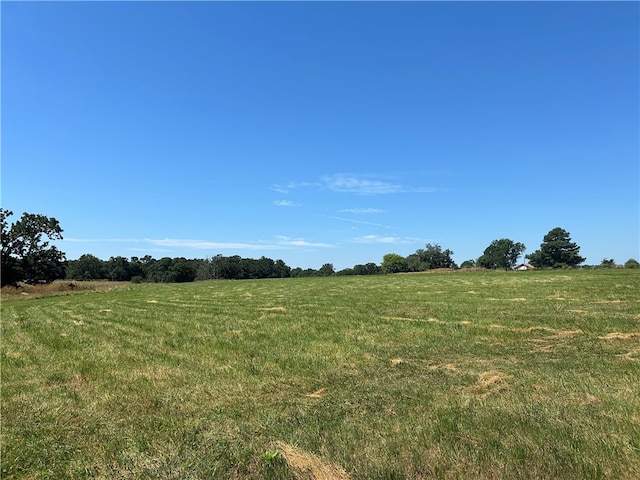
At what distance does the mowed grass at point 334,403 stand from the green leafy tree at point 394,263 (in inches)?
5664

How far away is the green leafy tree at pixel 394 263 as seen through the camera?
155500mm

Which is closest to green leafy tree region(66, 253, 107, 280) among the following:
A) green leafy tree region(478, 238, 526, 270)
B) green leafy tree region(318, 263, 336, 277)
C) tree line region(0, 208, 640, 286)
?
tree line region(0, 208, 640, 286)

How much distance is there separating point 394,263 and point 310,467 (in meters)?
159

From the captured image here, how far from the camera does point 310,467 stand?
423 cm

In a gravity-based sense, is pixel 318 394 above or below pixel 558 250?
below

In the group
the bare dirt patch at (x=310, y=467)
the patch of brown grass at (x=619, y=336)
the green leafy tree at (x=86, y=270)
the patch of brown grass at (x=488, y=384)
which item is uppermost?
the green leafy tree at (x=86, y=270)

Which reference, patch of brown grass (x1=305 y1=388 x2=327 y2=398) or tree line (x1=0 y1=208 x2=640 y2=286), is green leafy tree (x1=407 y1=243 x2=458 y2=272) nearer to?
tree line (x1=0 y1=208 x2=640 y2=286)

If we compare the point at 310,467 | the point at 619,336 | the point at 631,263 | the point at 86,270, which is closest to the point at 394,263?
the point at 631,263

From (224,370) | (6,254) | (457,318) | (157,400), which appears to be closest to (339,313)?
(457,318)

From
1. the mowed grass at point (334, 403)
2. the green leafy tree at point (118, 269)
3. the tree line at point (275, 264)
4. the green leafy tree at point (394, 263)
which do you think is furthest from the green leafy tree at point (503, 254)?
the mowed grass at point (334, 403)

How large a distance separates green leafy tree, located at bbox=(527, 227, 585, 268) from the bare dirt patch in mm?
137945

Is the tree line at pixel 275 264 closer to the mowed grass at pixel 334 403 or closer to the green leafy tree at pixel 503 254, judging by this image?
the green leafy tree at pixel 503 254

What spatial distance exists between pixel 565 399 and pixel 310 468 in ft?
12.9

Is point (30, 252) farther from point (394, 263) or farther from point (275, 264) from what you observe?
point (394, 263)
